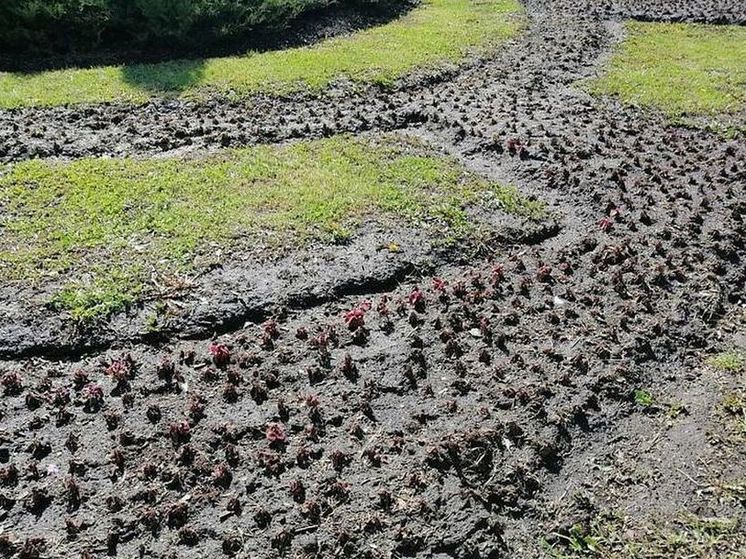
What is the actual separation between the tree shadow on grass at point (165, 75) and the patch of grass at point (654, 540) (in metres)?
9.75

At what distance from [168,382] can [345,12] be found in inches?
551

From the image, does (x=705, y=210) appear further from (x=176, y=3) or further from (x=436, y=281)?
(x=176, y=3)

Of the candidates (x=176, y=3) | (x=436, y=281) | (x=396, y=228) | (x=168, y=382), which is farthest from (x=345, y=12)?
(x=168, y=382)

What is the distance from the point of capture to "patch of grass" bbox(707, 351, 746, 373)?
21.6ft

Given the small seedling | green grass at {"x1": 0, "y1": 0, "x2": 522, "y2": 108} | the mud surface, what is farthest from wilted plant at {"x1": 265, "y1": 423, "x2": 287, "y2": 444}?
green grass at {"x1": 0, "y1": 0, "x2": 522, "y2": 108}

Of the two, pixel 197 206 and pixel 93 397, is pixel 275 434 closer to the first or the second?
pixel 93 397

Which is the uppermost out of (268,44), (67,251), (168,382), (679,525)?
(268,44)

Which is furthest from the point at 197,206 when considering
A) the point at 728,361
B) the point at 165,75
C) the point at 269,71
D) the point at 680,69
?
the point at 680,69

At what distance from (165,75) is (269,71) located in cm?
175

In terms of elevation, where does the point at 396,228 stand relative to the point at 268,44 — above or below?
below

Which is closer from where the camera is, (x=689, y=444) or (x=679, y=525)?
(x=679, y=525)

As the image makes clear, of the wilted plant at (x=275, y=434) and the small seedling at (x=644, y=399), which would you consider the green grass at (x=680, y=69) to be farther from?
the wilted plant at (x=275, y=434)

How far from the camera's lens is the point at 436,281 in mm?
7434

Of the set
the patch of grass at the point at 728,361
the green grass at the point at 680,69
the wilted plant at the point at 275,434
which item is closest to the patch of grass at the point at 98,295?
the wilted plant at the point at 275,434
